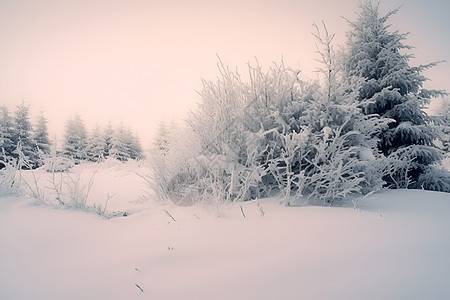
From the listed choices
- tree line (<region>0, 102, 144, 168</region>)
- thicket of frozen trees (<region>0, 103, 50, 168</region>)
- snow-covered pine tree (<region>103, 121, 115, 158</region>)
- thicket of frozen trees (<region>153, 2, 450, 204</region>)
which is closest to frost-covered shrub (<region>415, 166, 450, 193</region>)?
thicket of frozen trees (<region>153, 2, 450, 204</region>)

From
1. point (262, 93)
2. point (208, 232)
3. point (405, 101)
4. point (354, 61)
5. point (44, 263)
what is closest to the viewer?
point (44, 263)

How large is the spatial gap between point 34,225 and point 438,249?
375 centimetres

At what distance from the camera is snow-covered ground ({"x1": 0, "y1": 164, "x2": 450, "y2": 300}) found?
1526 millimetres

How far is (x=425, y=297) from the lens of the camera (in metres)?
1.35

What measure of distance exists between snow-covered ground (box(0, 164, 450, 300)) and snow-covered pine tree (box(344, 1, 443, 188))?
494 centimetres

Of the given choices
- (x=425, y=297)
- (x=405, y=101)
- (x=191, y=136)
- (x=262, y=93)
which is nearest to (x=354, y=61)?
(x=405, y=101)

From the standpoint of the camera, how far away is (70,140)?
32.7m

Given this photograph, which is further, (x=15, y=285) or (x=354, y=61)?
(x=354, y=61)

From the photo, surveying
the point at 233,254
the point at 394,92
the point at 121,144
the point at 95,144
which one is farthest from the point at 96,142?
the point at 233,254

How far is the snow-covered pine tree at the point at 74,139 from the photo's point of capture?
3200 cm

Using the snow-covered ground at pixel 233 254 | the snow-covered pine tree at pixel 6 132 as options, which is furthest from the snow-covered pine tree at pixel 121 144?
the snow-covered ground at pixel 233 254

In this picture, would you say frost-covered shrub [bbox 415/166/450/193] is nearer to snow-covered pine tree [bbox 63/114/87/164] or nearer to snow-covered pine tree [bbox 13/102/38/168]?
snow-covered pine tree [bbox 13/102/38/168]

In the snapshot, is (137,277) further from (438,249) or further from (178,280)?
(438,249)

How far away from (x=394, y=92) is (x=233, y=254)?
740cm
